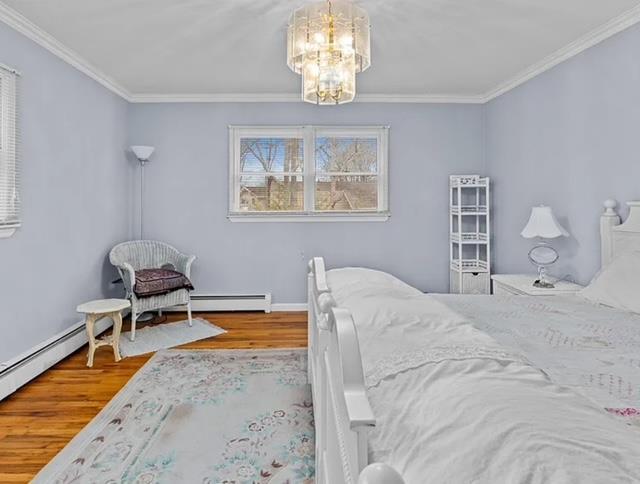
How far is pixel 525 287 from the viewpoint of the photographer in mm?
3244

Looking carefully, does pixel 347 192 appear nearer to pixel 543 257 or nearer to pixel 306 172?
pixel 306 172

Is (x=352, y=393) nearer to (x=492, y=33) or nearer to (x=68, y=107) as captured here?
(x=492, y=33)

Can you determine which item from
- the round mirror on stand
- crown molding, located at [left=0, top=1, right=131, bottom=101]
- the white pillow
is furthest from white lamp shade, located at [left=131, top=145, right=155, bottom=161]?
the white pillow

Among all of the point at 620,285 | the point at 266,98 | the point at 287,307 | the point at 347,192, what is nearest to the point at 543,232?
the point at 620,285

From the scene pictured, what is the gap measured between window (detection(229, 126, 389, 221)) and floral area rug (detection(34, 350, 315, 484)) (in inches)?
83.5

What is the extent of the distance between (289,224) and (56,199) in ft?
7.72

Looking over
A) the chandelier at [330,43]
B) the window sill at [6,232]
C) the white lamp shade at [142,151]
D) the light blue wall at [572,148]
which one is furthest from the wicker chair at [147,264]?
the light blue wall at [572,148]

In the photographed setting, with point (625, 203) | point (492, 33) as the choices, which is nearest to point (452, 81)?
point (492, 33)

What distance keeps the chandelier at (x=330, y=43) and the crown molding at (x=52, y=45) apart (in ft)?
6.63

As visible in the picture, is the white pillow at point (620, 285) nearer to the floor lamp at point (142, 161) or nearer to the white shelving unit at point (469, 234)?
the white shelving unit at point (469, 234)

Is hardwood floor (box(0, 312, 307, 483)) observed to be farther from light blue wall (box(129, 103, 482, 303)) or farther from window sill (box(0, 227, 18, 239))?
window sill (box(0, 227, 18, 239))

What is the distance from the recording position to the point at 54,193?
338 centimetres

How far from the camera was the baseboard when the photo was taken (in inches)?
108

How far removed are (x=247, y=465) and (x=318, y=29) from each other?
7.51 feet
